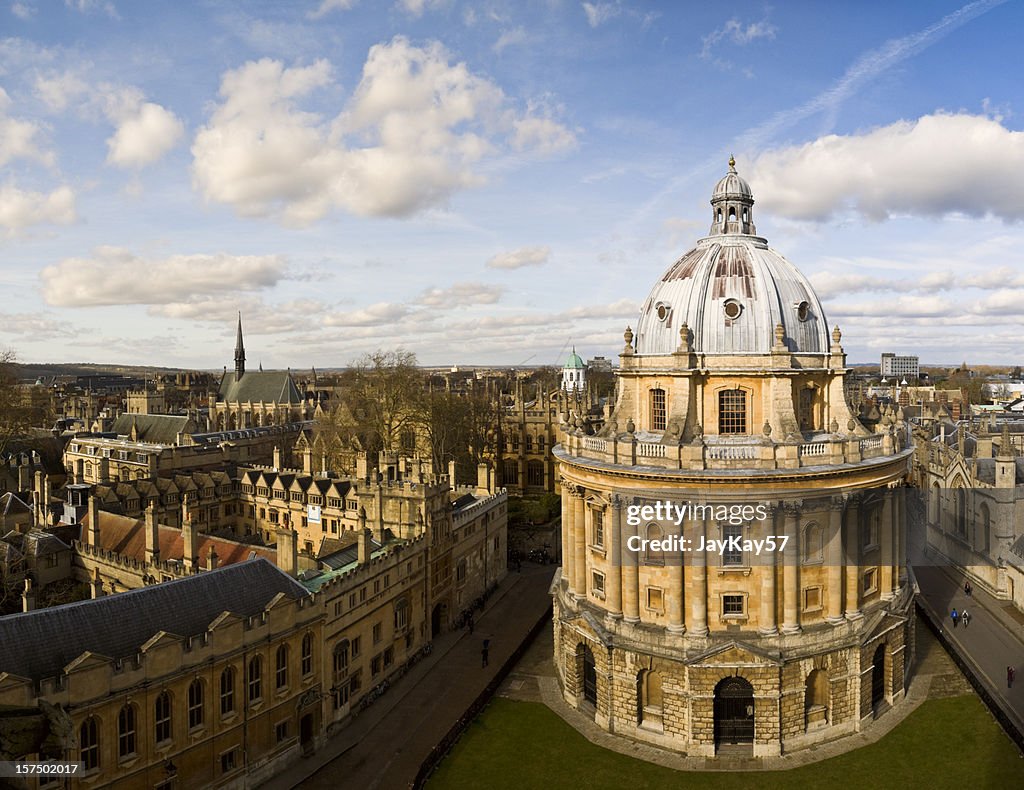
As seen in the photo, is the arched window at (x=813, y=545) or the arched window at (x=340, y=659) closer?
the arched window at (x=813, y=545)

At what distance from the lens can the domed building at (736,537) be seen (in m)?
28.3

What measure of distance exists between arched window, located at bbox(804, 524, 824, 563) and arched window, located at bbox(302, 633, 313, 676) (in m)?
19.6

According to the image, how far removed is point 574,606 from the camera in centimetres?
3222

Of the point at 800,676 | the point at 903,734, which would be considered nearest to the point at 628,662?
the point at 800,676

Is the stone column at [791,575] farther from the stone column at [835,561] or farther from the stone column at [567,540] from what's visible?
the stone column at [567,540]

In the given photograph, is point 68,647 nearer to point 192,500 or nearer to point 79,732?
point 79,732

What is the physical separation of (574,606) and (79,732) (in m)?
18.7

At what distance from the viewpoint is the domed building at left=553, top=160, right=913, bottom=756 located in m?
28.3

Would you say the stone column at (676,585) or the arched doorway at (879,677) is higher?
the stone column at (676,585)

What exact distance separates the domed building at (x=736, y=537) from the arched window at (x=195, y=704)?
1503 cm

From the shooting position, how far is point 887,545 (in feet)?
103

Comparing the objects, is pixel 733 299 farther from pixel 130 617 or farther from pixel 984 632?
pixel 130 617

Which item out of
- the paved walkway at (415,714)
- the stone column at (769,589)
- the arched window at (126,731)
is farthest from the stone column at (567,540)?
the arched window at (126,731)

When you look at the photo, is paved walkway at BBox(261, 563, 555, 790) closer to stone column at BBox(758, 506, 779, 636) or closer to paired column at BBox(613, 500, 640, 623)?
paired column at BBox(613, 500, 640, 623)
